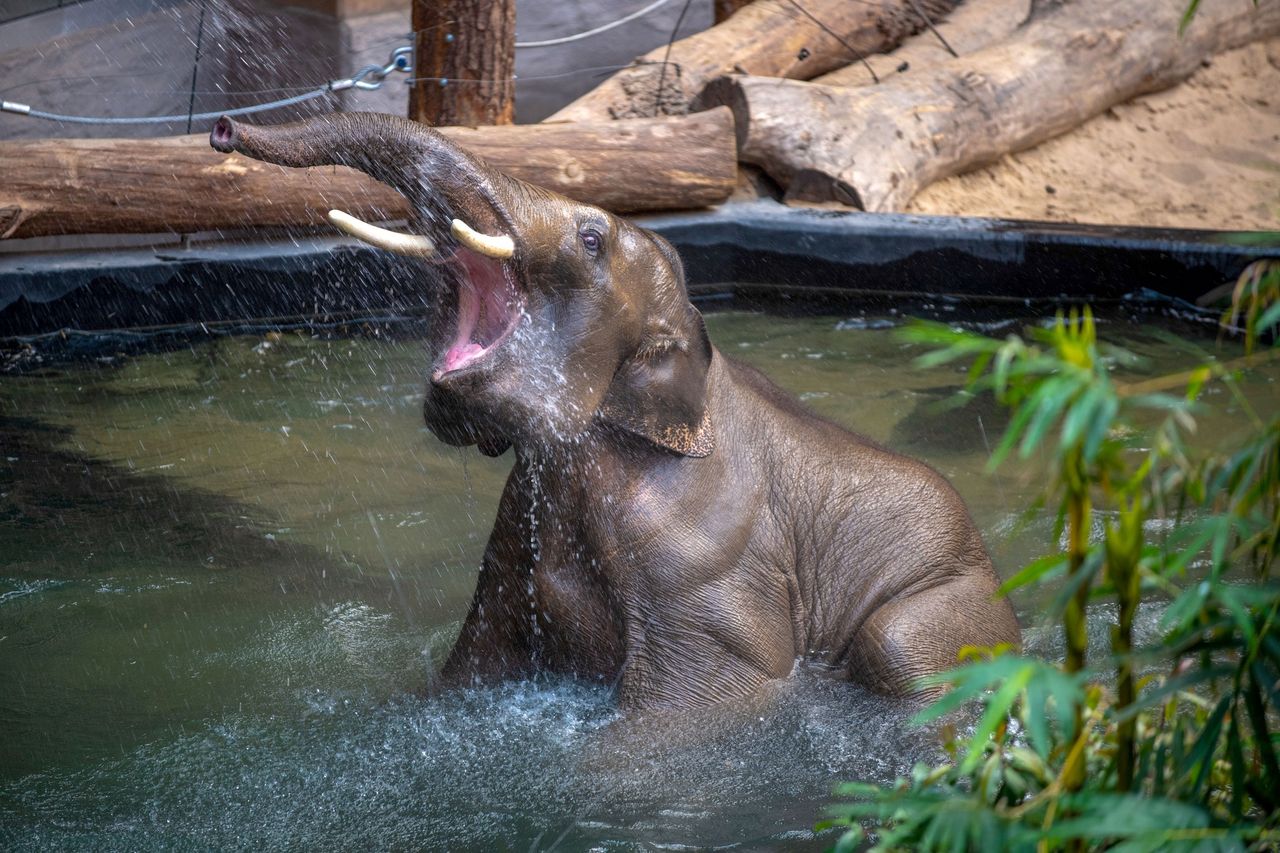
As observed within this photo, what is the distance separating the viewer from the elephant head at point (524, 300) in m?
3.53

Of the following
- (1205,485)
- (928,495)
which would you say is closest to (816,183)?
(928,495)

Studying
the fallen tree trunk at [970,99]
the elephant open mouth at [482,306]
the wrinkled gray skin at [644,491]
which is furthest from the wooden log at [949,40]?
the elephant open mouth at [482,306]

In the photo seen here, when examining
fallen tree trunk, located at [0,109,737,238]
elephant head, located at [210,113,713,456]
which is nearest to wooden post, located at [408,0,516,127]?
fallen tree trunk, located at [0,109,737,238]

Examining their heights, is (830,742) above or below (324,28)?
below

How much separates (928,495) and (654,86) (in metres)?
6.42

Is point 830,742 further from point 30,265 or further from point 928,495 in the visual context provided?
point 30,265

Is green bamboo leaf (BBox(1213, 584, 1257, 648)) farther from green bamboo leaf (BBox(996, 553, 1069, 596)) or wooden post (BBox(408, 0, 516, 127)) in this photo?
wooden post (BBox(408, 0, 516, 127))

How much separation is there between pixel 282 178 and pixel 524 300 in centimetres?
487

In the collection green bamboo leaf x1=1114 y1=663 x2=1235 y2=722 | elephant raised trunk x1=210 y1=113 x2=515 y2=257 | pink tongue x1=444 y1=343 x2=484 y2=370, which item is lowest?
pink tongue x1=444 y1=343 x2=484 y2=370

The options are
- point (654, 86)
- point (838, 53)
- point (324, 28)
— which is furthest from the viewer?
point (324, 28)

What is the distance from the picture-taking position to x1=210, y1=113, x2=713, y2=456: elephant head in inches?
139

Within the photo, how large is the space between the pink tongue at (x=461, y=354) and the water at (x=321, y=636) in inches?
40.4

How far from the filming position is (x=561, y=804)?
3758 mm

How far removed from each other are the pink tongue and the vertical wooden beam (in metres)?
8.28
